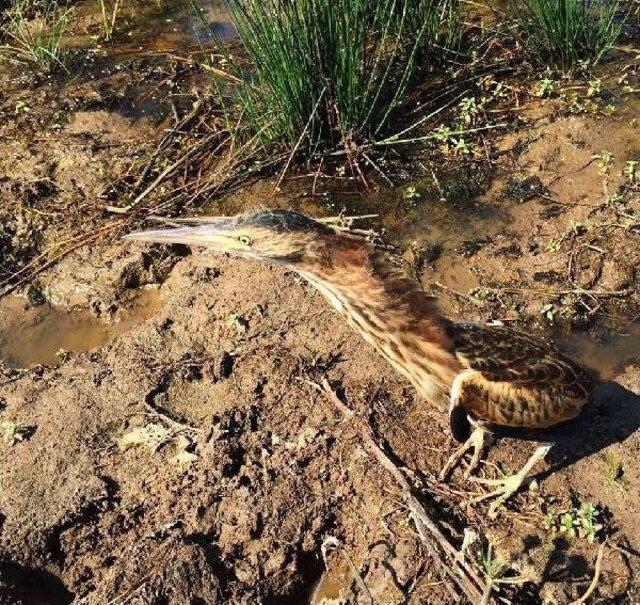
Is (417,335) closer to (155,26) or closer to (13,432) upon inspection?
(13,432)

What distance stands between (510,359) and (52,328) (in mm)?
2943

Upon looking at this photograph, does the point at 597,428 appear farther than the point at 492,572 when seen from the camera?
Yes

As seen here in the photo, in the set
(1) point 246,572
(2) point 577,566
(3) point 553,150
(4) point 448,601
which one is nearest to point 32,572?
(1) point 246,572

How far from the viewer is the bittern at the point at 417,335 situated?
3.39 metres

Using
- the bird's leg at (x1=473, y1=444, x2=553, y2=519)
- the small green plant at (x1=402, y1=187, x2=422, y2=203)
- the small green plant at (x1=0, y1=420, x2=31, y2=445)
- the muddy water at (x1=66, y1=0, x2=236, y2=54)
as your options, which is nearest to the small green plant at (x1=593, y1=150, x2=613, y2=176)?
the small green plant at (x1=402, y1=187, x2=422, y2=203)

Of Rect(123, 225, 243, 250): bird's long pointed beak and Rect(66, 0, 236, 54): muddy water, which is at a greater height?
Rect(123, 225, 243, 250): bird's long pointed beak

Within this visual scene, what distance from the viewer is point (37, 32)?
7.36 m

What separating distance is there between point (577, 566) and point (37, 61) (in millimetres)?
→ 5896

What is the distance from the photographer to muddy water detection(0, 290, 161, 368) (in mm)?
4934

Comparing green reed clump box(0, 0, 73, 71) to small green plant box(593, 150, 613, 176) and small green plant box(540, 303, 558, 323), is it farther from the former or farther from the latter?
small green plant box(540, 303, 558, 323)

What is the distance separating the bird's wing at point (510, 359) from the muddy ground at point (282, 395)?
1.82ft

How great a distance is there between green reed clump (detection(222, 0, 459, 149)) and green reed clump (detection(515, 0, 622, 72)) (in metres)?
0.71

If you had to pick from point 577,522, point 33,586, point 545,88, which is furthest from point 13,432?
point 545,88

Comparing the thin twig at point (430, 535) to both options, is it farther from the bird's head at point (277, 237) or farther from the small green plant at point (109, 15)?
the small green plant at point (109, 15)
